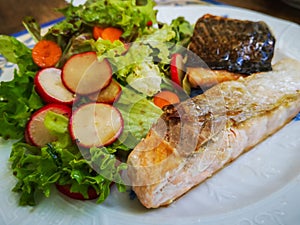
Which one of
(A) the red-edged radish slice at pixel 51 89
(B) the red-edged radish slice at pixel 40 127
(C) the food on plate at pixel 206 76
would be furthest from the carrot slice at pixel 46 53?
(C) the food on plate at pixel 206 76

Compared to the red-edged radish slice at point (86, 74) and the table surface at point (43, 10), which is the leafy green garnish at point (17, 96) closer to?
the red-edged radish slice at point (86, 74)

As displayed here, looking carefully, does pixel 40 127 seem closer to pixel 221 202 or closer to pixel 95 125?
pixel 95 125

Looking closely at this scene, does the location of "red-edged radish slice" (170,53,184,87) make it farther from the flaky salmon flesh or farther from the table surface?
the table surface

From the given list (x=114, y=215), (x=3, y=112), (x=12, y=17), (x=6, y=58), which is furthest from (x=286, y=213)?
(x=12, y=17)

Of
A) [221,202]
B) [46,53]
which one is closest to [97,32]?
[46,53]

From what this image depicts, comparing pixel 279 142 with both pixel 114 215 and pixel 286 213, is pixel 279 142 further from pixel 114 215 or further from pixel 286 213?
pixel 114 215

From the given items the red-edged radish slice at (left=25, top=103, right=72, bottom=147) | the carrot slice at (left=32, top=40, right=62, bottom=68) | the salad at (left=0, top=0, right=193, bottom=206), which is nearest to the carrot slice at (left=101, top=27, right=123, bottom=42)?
the salad at (left=0, top=0, right=193, bottom=206)
